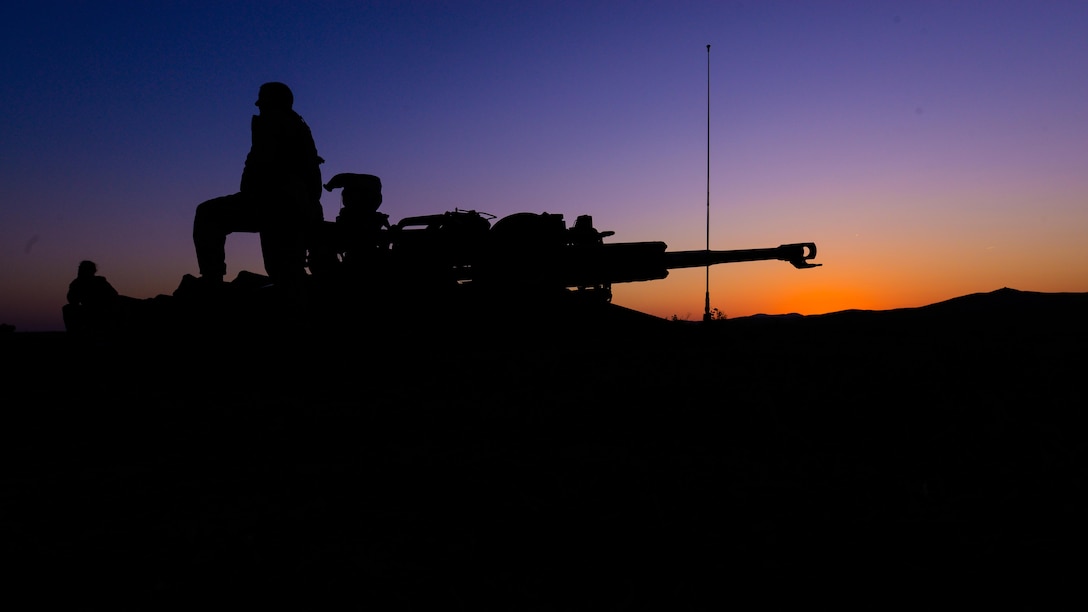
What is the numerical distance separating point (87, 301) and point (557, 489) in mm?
8536

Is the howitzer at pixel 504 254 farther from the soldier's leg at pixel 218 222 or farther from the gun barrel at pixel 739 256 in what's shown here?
the soldier's leg at pixel 218 222

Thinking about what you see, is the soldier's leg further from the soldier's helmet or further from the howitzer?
the howitzer

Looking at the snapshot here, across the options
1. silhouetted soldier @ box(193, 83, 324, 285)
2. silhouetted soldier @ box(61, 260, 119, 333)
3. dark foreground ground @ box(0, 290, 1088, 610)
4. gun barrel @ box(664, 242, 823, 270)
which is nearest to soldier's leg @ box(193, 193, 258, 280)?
silhouetted soldier @ box(193, 83, 324, 285)

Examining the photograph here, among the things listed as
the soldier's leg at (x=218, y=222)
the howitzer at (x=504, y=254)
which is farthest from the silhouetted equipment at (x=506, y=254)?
the soldier's leg at (x=218, y=222)

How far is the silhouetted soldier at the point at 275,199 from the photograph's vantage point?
16.8 ft

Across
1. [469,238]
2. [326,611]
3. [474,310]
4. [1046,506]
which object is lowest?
[326,611]

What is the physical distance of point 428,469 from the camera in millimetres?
2256

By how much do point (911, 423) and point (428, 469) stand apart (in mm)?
2073

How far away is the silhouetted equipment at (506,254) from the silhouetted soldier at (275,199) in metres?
2.34

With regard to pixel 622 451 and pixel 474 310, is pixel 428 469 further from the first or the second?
pixel 474 310

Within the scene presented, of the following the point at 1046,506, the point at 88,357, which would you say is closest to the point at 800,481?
the point at 1046,506

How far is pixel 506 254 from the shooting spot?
8523 millimetres

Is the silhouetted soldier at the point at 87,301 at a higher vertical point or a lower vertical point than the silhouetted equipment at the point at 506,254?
lower

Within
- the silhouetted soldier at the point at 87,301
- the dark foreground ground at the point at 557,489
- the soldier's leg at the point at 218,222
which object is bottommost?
the dark foreground ground at the point at 557,489
